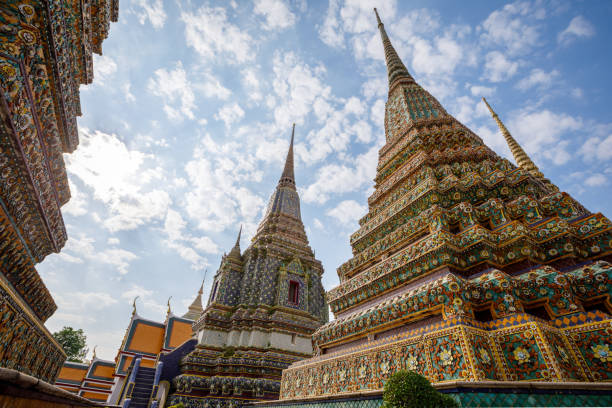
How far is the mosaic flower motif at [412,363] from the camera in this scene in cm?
362

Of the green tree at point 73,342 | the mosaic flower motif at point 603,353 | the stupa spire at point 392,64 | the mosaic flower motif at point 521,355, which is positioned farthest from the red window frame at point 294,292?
the green tree at point 73,342

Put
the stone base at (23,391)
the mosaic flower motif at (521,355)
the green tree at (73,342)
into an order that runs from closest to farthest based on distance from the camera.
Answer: the stone base at (23,391) < the mosaic flower motif at (521,355) < the green tree at (73,342)

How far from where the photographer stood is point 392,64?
11.6 metres

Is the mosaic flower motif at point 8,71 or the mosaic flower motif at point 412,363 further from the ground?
the mosaic flower motif at point 8,71

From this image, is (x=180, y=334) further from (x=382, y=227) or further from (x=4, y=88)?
(x=4, y=88)

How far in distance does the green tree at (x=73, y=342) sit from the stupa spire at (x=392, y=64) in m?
43.0

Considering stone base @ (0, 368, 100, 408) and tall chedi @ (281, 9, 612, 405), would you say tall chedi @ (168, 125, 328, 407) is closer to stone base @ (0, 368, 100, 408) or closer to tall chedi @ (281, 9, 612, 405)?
tall chedi @ (281, 9, 612, 405)

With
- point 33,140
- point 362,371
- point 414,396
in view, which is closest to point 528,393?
point 414,396

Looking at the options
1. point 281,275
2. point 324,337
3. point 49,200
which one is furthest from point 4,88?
point 281,275

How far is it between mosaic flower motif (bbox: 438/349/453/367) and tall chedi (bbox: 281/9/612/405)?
0.03 feet

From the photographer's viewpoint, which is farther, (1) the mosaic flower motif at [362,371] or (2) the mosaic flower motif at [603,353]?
(1) the mosaic flower motif at [362,371]

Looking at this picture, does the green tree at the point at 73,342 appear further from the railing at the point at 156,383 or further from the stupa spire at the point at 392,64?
the stupa spire at the point at 392,64

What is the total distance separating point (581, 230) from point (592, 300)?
119 centimetres

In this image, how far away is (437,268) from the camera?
14.5ft
